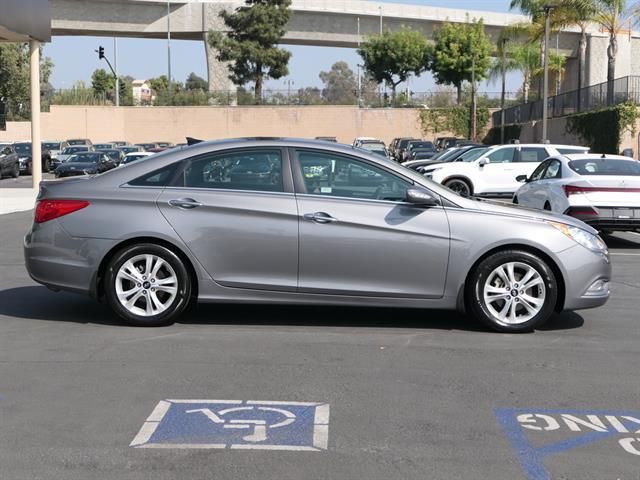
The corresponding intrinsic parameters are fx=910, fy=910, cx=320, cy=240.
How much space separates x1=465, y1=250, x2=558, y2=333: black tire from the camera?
7.68 metres

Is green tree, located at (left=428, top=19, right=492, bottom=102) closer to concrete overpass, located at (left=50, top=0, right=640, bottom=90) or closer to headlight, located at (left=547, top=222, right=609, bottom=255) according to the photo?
concrete overpass, located at (left=50, top=0, right=640, bottom=90)

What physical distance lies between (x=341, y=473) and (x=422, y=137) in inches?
2436

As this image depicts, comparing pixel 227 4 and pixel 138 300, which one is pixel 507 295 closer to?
pixel 138 300

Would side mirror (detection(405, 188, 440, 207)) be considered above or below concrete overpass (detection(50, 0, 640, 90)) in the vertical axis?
below

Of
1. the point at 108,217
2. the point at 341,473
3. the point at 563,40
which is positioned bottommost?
the point at 341,473

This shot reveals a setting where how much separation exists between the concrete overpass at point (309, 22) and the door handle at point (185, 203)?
53.6 meters

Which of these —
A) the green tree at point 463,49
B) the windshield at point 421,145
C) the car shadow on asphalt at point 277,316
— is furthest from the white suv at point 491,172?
the green tree at point 463,49

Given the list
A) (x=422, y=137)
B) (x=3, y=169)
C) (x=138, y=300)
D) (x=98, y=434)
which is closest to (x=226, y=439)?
(x=98, y=434)

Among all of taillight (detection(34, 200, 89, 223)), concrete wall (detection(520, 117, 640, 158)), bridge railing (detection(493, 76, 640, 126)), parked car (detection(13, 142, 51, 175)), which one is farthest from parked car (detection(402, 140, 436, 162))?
taillight (detection(34, 200, 89, 223))

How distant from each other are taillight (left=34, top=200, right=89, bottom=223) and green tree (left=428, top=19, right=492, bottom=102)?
5833 centimetres

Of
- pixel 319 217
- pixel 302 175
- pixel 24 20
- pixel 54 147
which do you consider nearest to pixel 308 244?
pixel 319 217

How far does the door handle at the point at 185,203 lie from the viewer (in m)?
7.71

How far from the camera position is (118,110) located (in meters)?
64.3

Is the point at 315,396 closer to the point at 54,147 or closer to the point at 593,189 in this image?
the point at 593,189
